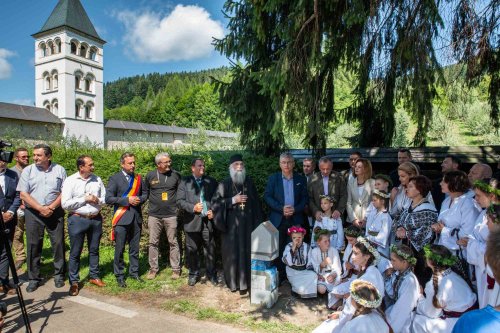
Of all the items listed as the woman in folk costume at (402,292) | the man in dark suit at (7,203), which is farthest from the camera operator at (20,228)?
the woman in folk costume at (402,292)

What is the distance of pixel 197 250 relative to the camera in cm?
588

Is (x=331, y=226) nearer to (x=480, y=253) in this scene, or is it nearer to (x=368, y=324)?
(x=480, y=253)

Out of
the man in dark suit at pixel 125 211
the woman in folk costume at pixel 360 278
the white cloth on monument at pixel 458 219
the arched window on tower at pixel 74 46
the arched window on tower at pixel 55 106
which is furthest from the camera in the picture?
the arched window on tower at pixel 74 46

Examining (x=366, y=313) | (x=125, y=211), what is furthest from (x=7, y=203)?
(x=366, y=313)

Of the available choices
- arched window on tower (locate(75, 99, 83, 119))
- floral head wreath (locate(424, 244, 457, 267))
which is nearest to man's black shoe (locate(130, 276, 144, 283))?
floral head wreath (locate(424, 244, 457, 267))

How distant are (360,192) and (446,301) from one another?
219 centimetres

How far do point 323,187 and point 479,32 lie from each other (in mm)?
3362

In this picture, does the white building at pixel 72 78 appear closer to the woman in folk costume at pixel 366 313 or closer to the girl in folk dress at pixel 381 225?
the girl in folk dress at pixel 381 225

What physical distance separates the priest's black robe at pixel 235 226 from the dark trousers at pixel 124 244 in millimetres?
1462

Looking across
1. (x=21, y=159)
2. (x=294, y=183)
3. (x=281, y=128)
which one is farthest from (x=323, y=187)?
(x=21, y=159)

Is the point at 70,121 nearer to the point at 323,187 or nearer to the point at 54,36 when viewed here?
the point at 54,36

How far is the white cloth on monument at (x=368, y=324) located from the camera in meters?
3.18

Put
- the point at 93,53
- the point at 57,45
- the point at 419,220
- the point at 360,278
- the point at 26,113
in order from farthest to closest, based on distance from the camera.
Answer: the point at 93,53, the point at 57,45, the point at 26,113, the point at 419,220, the point at 360,278

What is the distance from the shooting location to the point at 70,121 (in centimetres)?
4891
